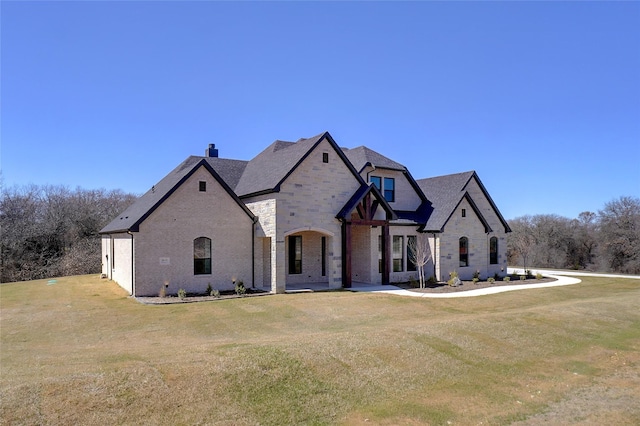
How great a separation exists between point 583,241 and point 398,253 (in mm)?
33390

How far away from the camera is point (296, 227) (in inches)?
894

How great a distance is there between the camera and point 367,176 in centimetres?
2811

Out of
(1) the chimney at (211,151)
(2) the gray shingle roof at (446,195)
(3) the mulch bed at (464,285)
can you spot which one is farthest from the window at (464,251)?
(1) the chimney at (211,151)

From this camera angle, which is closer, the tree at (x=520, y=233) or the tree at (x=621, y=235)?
the tree at (x=621, y=235)

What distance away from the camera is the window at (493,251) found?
31.3 metres

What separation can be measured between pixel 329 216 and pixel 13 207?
2967cm

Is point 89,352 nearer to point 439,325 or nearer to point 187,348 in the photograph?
point 187,348

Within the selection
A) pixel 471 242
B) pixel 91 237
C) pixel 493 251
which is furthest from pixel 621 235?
pixel 91 237

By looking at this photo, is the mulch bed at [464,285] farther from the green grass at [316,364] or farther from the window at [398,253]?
the green grass at [316,364]

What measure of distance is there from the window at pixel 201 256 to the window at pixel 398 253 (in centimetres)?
1161

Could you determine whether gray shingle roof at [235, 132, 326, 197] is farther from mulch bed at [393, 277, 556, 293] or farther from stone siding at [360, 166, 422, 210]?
mulch bed at [393, 277, 556, 293]

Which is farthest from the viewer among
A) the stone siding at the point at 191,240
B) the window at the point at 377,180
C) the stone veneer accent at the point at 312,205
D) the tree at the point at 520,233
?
the tree at the point at 520,233

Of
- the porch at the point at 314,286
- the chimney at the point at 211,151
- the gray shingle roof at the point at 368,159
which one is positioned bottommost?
the porch at the point at 314,286

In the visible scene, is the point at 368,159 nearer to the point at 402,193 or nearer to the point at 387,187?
the point at 387,187
